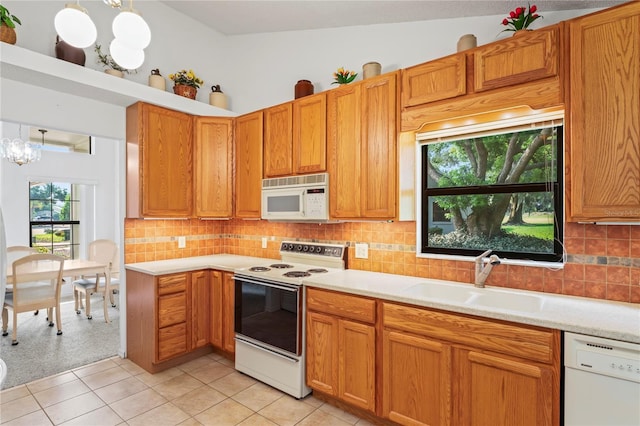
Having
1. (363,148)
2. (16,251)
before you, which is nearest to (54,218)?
(16,251)

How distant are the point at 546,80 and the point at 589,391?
61.8 inches

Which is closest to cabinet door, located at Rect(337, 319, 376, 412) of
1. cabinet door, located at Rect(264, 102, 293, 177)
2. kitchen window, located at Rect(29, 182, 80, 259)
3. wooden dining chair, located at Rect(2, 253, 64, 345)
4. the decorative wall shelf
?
cabinet door, located at Rect(264, 102, 293, 177)

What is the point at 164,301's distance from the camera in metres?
2.82

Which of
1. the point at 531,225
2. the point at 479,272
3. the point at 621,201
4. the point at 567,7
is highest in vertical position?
the point at 567,7

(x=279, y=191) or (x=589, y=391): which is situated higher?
(x=279, y=191)

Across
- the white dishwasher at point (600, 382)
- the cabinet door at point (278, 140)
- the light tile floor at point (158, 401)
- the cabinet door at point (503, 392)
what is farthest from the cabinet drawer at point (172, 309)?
the white dishwasher at point (600, 382)

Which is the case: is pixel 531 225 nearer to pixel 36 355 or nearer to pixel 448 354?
pixel 448 354

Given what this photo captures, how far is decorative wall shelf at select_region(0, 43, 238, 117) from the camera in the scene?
7.54 feet

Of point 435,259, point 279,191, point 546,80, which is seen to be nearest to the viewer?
point 546,80

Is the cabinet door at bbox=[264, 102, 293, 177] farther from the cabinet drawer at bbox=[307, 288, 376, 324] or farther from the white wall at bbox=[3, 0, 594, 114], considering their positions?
the cabinet drawer at bbox=[307, 288, 376, 324]

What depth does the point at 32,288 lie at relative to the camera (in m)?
3.70

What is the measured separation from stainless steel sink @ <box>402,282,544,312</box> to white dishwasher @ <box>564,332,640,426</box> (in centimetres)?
34

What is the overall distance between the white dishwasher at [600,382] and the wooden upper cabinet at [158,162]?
10.4 feet

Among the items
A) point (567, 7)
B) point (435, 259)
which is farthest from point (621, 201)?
point (567, 7)
